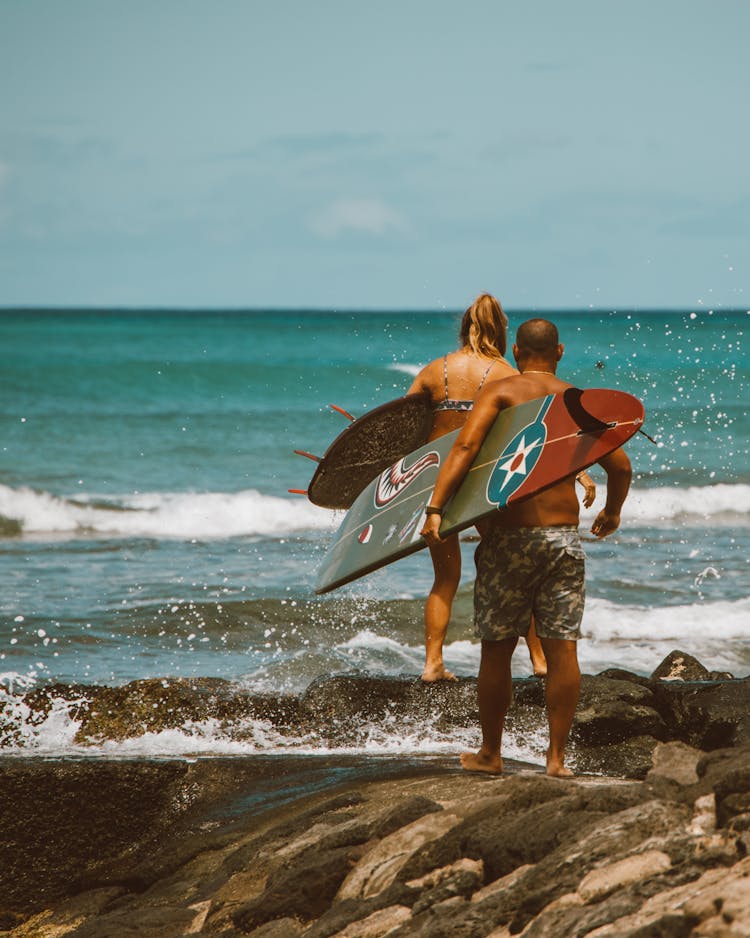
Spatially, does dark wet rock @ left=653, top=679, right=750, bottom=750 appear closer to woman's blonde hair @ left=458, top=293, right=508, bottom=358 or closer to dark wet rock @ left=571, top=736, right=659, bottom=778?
dark wet rock @ left=571, top=736, right=659, bottom=778

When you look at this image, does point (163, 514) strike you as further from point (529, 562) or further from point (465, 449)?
point (529, 562)

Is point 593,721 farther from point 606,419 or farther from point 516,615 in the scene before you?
point 606,419

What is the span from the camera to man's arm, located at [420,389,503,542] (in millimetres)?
4477

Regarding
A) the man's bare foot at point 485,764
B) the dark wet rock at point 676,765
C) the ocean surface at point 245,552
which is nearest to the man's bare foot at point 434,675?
the ocean surface at point 245,552

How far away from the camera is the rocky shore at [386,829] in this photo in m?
3.04

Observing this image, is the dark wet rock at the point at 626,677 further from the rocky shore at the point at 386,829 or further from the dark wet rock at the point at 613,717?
the dark wet rock at the point at 613,717

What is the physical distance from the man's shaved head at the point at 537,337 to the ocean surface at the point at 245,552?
1878 mm

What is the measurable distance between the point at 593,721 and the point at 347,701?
1175 mm

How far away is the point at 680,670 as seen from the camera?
700 cm

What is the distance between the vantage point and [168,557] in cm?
1263

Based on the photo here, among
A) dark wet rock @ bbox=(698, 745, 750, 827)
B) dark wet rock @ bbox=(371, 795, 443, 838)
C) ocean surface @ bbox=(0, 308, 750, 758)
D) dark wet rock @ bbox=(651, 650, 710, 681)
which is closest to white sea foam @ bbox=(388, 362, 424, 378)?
ocean surface @ bbox=(0, 308, 750, 758)

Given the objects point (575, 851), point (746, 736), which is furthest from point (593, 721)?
point (575, 851)

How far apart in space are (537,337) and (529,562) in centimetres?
83

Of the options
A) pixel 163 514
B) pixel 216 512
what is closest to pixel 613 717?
pixel 163 514
